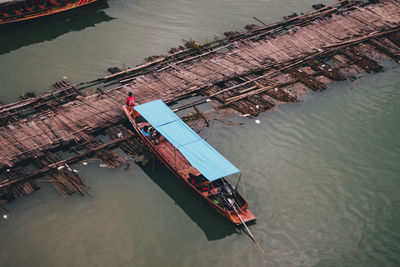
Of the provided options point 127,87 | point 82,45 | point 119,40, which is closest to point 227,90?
point 127,87

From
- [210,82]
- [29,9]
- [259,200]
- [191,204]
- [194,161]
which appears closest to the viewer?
[194,161]

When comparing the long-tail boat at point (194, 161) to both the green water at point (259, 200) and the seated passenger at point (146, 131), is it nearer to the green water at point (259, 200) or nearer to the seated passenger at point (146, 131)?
the seated passenger at point (146, 131)

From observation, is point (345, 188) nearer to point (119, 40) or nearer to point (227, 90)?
point (227, 90)

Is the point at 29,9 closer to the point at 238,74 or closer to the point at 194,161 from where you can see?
the point at 238,74

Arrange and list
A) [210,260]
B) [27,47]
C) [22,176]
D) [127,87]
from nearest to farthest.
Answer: [210,260] < [22,176] < [127,87] < [27,47]

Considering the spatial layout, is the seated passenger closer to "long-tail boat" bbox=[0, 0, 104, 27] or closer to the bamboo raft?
the bamboo raft

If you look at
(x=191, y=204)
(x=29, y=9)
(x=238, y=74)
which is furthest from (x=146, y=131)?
(x=29, y=9)

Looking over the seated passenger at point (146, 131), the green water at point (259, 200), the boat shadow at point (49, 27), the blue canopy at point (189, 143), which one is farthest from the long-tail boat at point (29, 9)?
the seated passenger at point (146, 131)
